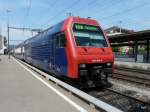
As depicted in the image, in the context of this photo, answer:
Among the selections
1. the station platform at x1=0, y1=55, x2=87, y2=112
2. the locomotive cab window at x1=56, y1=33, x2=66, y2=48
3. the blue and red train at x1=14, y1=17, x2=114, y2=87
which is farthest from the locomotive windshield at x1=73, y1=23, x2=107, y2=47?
the station platform at x1=0, y1=55, x2=87, y2=112

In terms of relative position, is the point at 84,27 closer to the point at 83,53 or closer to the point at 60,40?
the point at 60,40

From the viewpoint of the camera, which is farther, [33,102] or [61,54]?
[61,54]

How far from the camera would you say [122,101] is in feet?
31.6

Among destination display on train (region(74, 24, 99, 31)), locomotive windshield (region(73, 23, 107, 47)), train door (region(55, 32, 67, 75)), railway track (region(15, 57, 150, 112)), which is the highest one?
destination display on train (region(74, 24, 99, 31))

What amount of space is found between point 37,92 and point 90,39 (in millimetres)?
3494

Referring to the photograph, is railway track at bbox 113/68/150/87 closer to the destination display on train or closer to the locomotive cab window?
the destination display on train

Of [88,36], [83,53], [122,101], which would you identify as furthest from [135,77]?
[122,101]

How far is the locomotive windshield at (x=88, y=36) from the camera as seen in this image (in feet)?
38.1

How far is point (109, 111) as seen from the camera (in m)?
6.09

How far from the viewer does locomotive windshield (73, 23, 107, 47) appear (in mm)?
11602

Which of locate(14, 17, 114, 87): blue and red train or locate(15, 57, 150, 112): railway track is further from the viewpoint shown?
locate(14, 17, 114, 87): blue and red train

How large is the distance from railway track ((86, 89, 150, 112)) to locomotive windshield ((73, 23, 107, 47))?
215cm

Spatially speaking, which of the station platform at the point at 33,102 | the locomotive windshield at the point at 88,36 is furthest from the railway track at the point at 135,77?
the station platform at the point at 33,102

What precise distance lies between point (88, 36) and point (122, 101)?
359 centimetres
